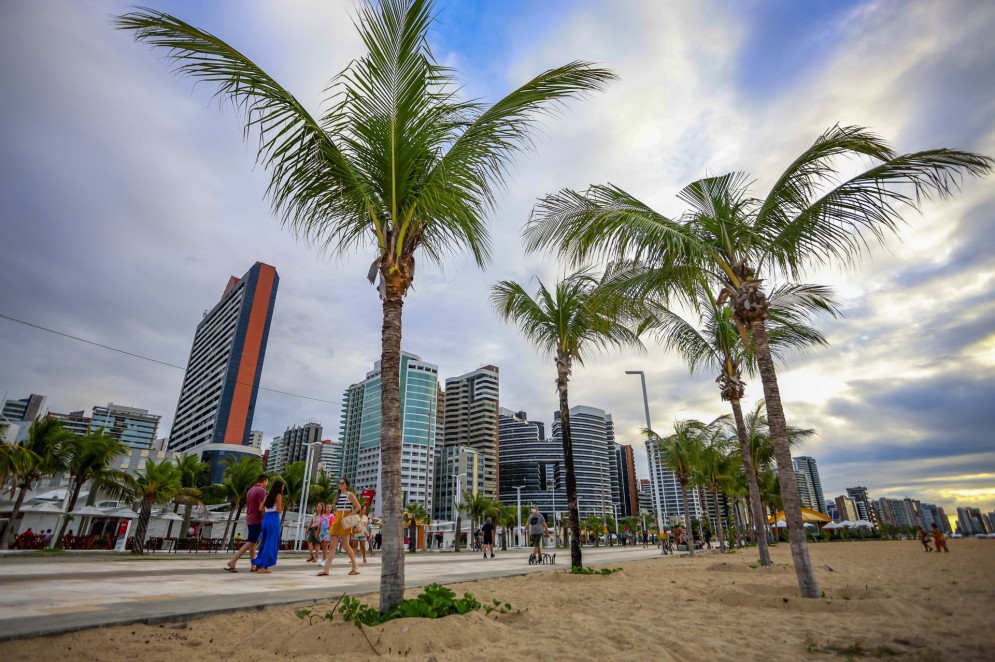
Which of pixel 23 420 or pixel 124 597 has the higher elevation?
pixel 23 420

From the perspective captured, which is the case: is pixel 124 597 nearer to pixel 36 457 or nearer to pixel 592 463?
pixel 36 457

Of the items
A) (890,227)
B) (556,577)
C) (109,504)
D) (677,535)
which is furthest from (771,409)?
(109,504)

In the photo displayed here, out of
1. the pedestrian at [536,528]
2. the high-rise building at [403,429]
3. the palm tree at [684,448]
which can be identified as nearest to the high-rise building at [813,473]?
the high-rise building at [403,429]

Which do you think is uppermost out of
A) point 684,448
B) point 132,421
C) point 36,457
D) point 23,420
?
point 132,421

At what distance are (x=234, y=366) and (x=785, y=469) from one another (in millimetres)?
113785

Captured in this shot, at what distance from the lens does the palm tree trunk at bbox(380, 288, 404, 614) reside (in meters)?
4.30

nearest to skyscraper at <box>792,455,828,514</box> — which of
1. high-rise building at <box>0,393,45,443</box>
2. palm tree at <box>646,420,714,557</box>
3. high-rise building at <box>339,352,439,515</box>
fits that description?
high-rise building at <box>339,352,439,515</box>

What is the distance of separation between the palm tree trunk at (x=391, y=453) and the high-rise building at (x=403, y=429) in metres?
112

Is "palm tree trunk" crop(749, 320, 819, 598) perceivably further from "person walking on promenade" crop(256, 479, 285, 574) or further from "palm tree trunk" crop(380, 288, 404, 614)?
"person walking on promenade" crop(256, 479, 285, 574)

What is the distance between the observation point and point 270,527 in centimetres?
871

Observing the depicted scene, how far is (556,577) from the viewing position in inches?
353

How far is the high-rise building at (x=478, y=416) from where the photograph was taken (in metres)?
146

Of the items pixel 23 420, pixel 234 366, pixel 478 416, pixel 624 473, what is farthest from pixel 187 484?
pixel 624 473

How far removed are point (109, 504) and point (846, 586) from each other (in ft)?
113
